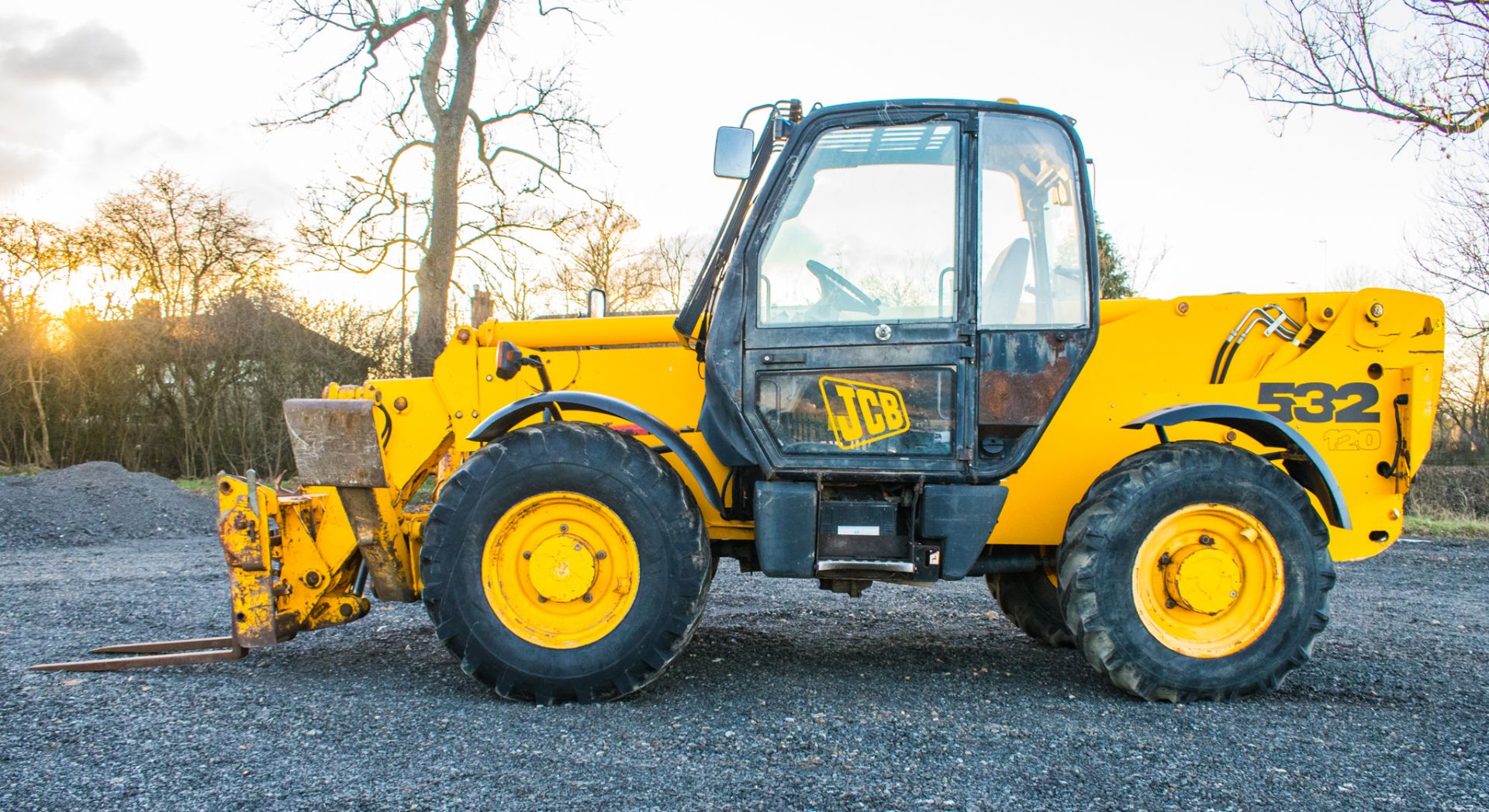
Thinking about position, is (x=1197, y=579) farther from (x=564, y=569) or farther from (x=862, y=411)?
(x=564, y=569)

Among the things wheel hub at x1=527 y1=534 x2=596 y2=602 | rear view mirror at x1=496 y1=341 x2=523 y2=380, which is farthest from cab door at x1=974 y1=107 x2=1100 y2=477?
rear view mirror at x1=496 y1=341 x2=523 y2=380

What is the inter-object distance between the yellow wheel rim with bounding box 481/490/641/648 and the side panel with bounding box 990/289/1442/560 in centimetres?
157

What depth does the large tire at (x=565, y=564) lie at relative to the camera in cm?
378

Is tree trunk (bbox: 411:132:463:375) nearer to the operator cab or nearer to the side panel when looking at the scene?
the operator cab

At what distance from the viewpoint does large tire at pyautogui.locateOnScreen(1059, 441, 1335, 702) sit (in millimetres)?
3775

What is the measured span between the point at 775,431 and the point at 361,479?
177 centimetres

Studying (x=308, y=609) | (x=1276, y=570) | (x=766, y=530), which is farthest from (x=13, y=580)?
(x=1276, y=570)

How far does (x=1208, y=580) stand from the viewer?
3852 millimetres

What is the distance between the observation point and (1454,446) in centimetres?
1803

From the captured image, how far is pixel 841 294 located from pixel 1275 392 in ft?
6.01

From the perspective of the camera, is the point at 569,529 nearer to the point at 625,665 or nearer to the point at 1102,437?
the point at 625,665

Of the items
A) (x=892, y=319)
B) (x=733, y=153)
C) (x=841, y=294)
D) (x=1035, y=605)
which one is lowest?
(x=1035, y=605)

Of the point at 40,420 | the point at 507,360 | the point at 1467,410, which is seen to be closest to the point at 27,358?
the point at 40,420

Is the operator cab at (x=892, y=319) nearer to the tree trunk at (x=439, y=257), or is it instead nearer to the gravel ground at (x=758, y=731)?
the gravel ground at (x=758, y=731)
